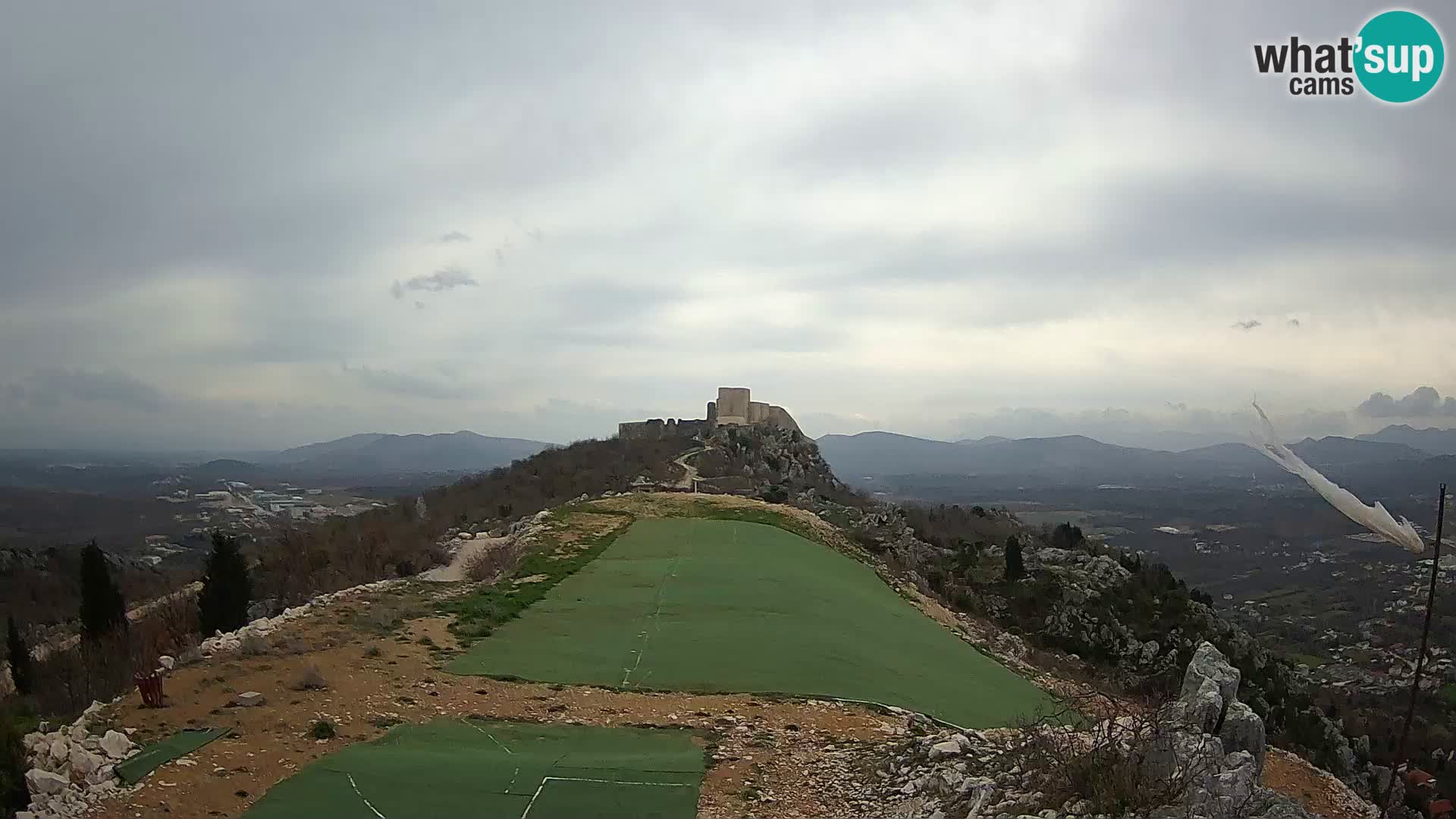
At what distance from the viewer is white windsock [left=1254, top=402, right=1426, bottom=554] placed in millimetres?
4062

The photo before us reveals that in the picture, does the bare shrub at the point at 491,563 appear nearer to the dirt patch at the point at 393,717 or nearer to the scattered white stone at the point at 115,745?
the dirt patch at the point at 393,717

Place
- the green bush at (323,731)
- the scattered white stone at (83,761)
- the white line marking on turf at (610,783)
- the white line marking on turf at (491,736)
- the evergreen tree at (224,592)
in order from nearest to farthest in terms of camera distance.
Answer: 1. the scattered white stone at (83,761)
2. the white line marking on turf at (610,783)
3. the green bush at (323,731)
4. the white line marking on turf at (491,736)
5. the evergreen tree at (224,592)

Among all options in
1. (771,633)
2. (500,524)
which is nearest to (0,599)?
(500,524)

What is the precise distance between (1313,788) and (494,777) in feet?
43.2

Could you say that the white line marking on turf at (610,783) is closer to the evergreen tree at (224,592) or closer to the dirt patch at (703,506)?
the evergreen tree at (224,592)

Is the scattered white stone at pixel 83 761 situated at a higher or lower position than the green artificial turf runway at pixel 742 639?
higher

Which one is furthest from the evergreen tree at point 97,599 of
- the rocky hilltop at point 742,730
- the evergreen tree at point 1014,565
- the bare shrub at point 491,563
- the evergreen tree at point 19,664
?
the evergreen tree at point 1014,565

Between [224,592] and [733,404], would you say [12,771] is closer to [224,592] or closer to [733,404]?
[224,592]

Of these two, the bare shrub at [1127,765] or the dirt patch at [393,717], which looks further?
the dirt patch at [393,717]

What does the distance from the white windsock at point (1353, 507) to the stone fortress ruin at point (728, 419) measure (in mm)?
65737

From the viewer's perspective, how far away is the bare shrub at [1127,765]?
19.3 ft

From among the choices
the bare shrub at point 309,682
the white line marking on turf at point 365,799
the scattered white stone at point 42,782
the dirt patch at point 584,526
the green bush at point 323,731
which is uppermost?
the dirt patch at point 584,526

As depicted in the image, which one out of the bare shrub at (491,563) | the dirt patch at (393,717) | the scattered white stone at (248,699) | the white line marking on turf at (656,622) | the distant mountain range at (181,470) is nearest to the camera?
the dirt patch at (393,717)

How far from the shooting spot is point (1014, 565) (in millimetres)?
38688
